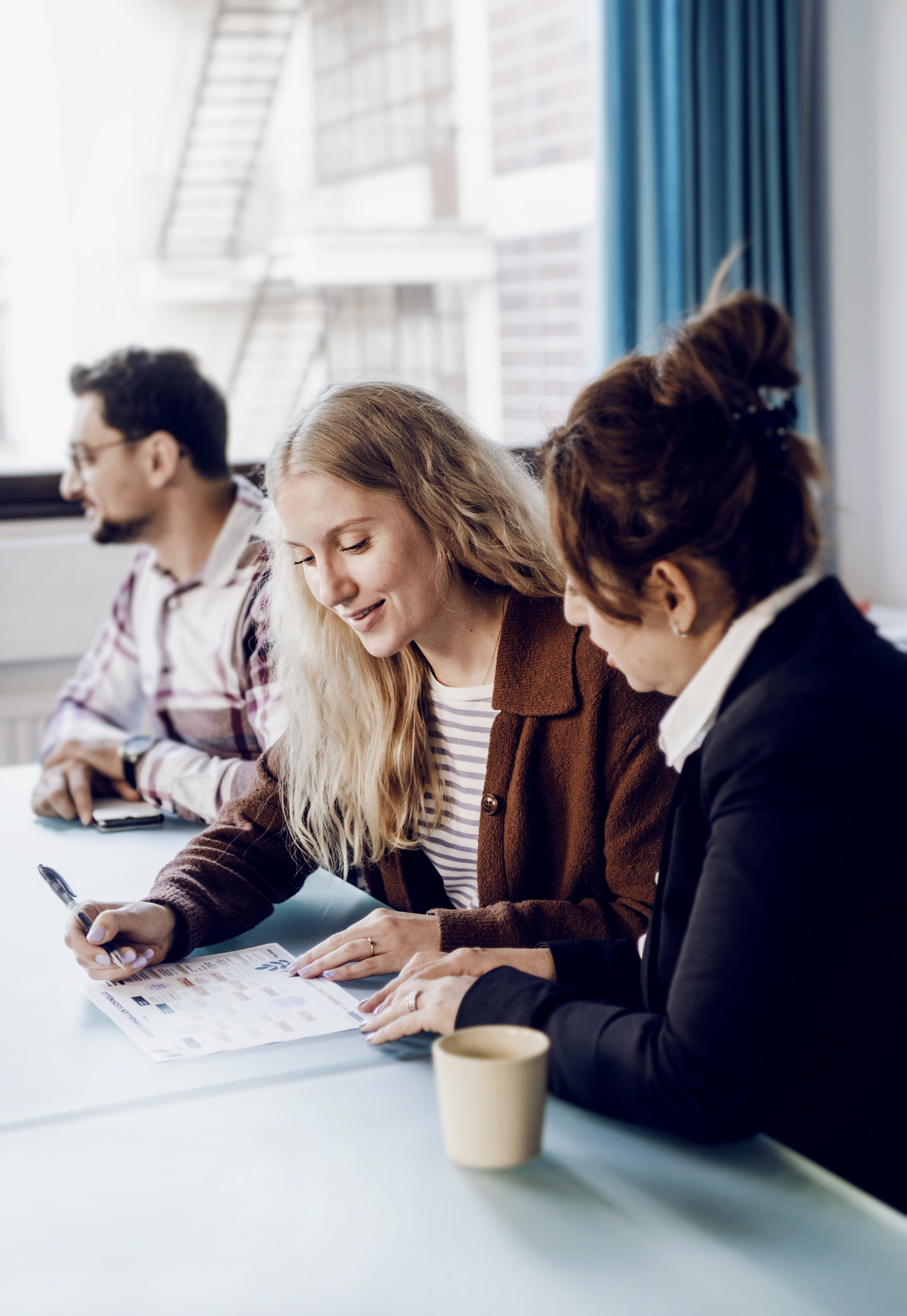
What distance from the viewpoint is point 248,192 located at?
125 inches

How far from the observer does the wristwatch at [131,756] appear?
6.18 ft

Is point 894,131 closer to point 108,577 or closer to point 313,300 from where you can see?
point 313,300

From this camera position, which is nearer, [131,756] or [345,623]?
[345,623]

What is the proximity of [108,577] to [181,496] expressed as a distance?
743 mm

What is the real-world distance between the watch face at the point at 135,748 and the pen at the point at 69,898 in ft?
1.38

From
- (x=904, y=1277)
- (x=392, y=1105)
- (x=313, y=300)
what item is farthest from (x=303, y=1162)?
(x=313, y=300)

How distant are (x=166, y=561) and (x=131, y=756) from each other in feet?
1.62

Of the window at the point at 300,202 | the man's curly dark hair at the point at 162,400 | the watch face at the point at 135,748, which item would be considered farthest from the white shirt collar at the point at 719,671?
the window at the point at 300,202

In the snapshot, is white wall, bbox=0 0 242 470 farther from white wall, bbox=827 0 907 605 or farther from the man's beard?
white wall, bbox=827 0 907 605

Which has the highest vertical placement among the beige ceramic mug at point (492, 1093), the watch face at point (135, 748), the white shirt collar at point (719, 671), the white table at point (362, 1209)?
the white shirt collar at point (719, 671)

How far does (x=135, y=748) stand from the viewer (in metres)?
1.91

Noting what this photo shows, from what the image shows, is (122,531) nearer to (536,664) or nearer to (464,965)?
(536,664)

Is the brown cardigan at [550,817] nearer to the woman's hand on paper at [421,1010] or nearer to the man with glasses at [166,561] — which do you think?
the woman's hand on paper at [421,1010]

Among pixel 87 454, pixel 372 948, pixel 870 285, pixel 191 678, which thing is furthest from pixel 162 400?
pixel 870 285
